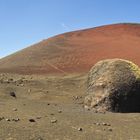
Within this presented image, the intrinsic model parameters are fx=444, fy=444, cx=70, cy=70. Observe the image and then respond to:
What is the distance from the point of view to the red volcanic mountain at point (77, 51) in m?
33.6

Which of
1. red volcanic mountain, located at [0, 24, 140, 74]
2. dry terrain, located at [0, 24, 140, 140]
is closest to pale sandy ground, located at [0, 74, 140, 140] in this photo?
dry terrain, located at [0, 24, 140, 140]

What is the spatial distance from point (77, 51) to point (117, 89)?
2669 centimetres

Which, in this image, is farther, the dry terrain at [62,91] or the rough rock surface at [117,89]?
the rough rock surface at [117,89]

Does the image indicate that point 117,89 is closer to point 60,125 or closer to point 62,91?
point 60,125

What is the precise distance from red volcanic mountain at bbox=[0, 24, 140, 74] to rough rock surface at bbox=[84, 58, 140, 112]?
17.4 meters

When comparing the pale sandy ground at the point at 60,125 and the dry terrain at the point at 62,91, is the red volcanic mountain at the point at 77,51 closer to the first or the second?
the dry terrain at the point at 62,91

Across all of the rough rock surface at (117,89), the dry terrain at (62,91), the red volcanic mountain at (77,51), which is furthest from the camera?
the red volcanic mountain at (77,51)

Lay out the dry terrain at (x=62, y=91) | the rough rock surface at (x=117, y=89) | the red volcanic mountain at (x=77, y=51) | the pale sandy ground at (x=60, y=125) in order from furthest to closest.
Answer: the red volcanic mountain at (x=77, y=51) < the rough rock surface at (x=117, y=89) < the dry terrain at (x=62, y=91) < the pale sandy ground at (x=60, y=125)

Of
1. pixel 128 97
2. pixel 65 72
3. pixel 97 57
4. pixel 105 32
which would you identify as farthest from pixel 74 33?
pixel 128 97

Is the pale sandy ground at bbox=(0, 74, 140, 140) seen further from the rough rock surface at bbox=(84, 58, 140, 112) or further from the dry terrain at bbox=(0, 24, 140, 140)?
the rough rock surface at bbox=(84, 58, 140, 112)

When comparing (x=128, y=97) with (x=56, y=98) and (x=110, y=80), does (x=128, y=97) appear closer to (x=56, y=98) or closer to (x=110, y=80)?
(x=110, y=80)

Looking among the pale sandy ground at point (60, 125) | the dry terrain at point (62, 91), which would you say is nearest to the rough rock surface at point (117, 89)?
the dry terrain at point (62, 91)

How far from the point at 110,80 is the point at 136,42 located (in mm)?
30815

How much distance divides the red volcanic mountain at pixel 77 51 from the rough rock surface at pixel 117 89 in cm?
1740
